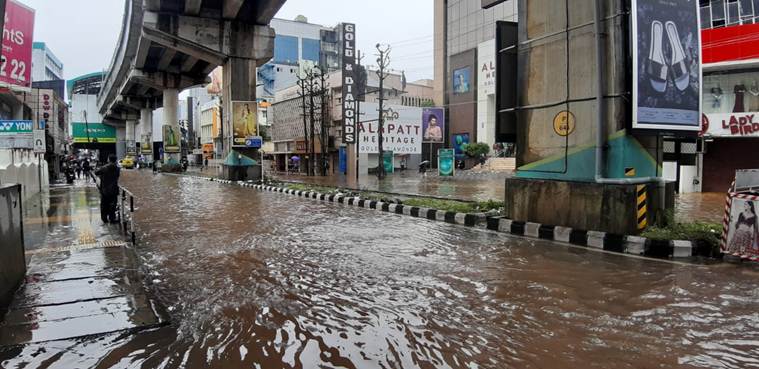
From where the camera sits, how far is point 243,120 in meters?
28.3

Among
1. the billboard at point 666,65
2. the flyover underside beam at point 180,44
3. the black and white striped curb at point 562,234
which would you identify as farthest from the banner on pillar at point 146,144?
the billboard at point 666,65

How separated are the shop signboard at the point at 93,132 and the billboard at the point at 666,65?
85.8 m

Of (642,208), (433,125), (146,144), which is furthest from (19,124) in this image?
(146,144)

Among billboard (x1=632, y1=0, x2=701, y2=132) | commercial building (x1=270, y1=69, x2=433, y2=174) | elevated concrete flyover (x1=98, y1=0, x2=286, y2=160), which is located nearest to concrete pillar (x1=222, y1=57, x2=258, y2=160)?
elevated concrete flyover (x1=98, y1=0, x2=286, y2=160)

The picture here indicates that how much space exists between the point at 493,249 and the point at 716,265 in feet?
9.80

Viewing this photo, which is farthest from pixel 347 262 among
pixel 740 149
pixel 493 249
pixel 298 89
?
pixel 298 89

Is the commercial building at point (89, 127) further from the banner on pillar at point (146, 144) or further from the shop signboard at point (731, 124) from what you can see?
the shop signboard at point (731, 124)

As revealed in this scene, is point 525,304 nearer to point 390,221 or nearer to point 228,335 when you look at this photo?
point 228,335

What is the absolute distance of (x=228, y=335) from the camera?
13.7 feet

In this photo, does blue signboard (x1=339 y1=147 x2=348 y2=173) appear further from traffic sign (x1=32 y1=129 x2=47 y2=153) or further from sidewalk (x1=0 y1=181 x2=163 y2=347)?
sidewalk (x1=0 y1=181 x2=163 y2=347)

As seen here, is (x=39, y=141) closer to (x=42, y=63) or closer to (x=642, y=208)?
(x=642, y=208)

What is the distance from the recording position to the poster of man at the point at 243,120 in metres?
28.1

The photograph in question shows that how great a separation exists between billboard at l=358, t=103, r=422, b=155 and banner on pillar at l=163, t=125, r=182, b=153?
1837 cm

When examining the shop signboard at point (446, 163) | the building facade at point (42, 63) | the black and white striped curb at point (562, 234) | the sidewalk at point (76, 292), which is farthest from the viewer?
the building facade at point (42, 63)
